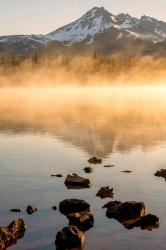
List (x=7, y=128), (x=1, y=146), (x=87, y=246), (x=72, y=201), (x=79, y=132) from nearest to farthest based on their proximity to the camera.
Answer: (x=87, y=246) → (x=72, y=201) → (x=1, y=146) → (x=79, y=132) → (x=7, y=128)

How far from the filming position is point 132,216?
3556cm

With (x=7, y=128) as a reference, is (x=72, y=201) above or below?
above

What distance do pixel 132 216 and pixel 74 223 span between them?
4.30m

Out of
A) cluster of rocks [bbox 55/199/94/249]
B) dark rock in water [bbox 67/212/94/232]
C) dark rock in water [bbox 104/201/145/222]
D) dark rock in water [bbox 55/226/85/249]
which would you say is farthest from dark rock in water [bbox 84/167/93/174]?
dark rock in water [bbox 55/226/85/249]

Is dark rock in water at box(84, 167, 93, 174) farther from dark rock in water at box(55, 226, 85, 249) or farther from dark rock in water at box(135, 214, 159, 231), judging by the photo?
dark rock in water at box(55, 226, 85, 249)

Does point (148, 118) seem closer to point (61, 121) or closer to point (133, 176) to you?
point (61, 121)

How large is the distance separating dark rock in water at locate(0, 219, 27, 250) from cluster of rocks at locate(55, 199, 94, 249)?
2.76 metres

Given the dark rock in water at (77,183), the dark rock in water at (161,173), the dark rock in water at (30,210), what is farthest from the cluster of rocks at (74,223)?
the dark rock in water at (161,173)

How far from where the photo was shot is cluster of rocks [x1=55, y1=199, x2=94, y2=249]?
100 ft

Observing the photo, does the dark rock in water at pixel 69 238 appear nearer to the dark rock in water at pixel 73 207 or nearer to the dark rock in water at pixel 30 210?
the dark rock in water at pixel 73 207

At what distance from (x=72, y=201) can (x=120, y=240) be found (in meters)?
6.65

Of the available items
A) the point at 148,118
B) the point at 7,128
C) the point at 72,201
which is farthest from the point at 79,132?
the point at 72,201

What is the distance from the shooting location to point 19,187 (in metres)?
45.0

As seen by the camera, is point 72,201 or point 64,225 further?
point 72,201
